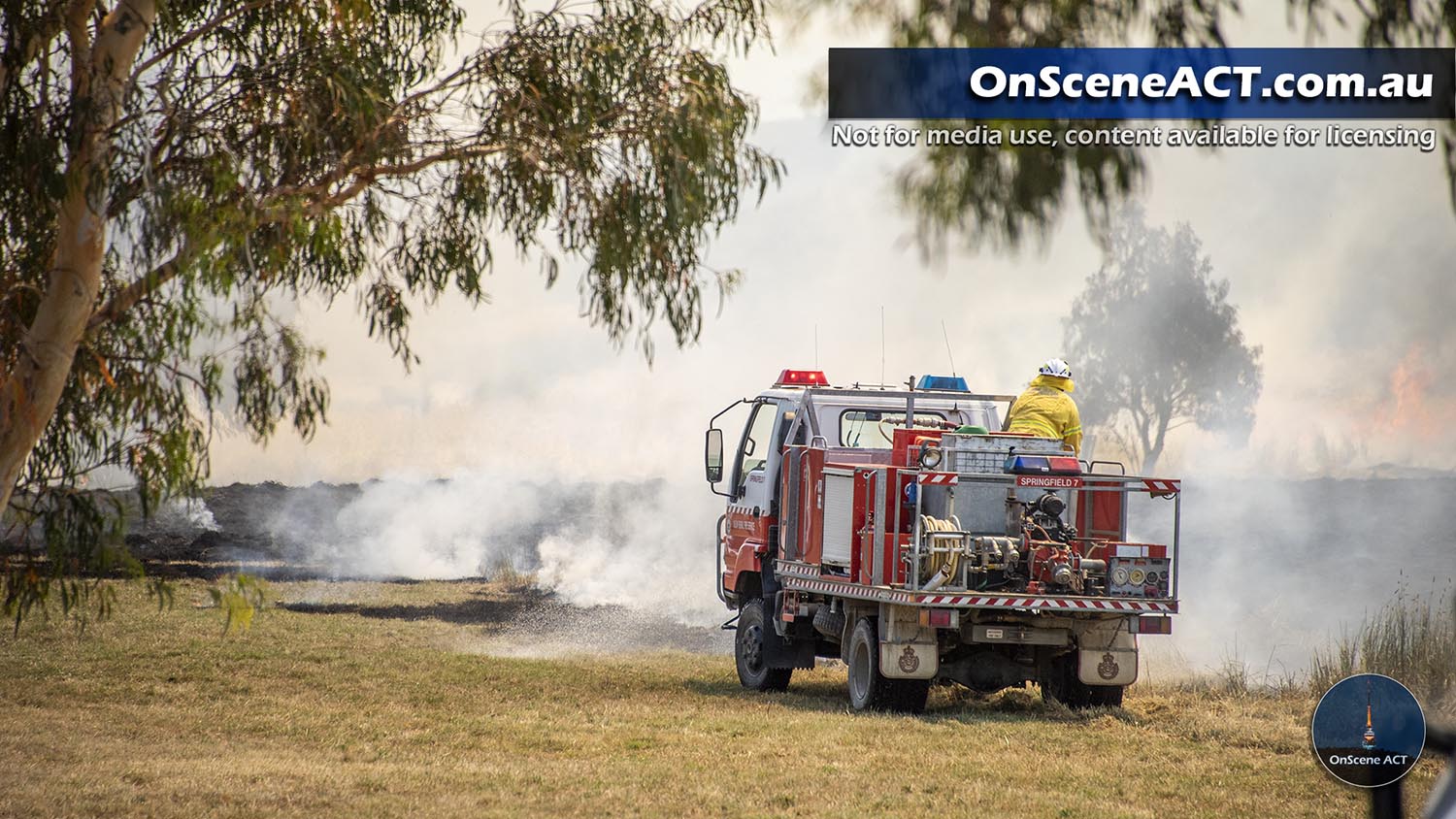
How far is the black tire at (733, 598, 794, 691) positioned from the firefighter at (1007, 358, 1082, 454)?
127 inches

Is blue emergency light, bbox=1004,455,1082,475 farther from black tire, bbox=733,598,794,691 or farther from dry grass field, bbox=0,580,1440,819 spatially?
black tire, bbox=733,598,794,691

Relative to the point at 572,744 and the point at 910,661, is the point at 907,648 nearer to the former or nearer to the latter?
the point at 910,661

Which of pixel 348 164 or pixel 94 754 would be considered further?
pixel 94 754

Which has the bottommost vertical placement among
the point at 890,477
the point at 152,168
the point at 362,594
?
the point at 362,594

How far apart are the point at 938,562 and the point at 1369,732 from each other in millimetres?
8486

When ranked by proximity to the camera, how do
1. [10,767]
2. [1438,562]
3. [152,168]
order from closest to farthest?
1. [152,168]
2. [10,767]
3. [1438,562]

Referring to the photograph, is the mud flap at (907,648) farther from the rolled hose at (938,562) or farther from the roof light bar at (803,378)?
the roof light bar at (803,378)

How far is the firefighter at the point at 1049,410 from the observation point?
1173 cm

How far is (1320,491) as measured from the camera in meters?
39.1

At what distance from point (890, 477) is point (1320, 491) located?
3142 cm

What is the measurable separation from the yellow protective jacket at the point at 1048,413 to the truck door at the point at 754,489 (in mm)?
2310

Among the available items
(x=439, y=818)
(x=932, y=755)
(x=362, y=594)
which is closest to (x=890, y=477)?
(x=932, y=755)

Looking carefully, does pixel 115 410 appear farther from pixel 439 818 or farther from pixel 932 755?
pixel 932 755

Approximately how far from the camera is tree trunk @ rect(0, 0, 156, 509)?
7.50 m
